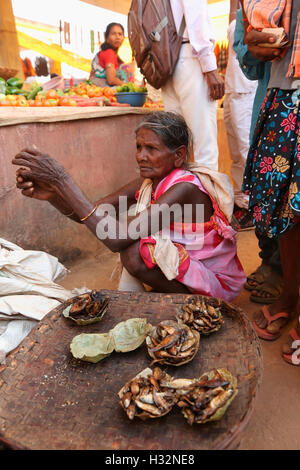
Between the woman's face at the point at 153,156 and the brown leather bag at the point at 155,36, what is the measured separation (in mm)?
843

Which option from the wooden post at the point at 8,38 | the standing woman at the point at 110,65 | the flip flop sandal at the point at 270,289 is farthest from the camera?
the wooden post at the point at 8,38

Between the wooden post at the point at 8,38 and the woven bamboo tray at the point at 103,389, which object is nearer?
the woven bamboo tray at the point at 103,389

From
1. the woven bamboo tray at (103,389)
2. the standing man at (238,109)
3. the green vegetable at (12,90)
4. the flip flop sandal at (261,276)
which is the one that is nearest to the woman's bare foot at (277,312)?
the flip flop sandal at (261,276)

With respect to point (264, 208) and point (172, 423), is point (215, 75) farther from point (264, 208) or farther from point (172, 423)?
point (172, 423)

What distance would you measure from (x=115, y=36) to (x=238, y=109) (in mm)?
2591

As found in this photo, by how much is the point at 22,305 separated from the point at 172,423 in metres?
0.94

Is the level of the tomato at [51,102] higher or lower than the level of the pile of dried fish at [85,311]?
higher

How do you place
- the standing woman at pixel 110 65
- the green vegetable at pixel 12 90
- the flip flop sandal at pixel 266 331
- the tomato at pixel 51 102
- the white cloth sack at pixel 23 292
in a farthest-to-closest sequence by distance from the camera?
1. the standing woman at pixel 110 65
2. the green vegetable at pixel 12 90
3. the tomato at pixel 51 102
4. the flip flop sandal at pixel 266 331
5. the white cloth sack at pixel 23 292

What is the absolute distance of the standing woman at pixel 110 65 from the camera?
4.81 metres

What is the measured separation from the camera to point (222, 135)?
13.7ft

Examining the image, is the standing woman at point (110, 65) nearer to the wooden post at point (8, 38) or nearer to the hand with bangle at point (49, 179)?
the wooden post at point (8, 38)

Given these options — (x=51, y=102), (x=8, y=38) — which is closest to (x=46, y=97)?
(x=51, y=102)

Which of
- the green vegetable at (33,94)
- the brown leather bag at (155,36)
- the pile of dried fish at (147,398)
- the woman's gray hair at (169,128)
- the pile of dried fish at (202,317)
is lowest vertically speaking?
the pile of dried fish at (147,398)

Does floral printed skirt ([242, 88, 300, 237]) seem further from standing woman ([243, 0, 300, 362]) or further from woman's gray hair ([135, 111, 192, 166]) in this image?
woman's gray hair ([135, 111, 192, 166])
